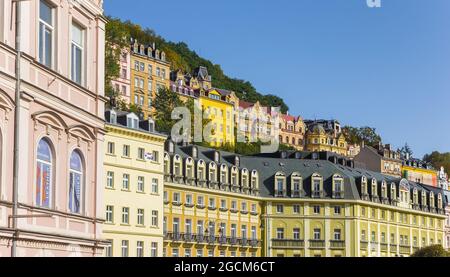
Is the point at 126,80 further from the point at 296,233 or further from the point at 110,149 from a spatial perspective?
the point at 110,149

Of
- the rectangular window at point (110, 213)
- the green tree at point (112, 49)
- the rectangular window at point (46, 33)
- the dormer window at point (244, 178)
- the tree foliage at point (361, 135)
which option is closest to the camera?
the rectangular window at point (46, 33)

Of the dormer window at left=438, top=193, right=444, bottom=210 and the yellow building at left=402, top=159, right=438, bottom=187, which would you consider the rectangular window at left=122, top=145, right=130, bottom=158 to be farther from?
the yellow building at left=402, top=159, right=438, bottom=187

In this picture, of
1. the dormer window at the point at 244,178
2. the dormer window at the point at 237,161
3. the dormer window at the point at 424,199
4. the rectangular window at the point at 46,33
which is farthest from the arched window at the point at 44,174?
the dormer window at the point at 424,199

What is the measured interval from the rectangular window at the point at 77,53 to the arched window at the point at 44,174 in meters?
1.89

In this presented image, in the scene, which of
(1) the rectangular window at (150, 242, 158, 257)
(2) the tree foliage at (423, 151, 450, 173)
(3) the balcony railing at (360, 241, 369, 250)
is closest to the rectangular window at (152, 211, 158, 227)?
(1) the rectangular window at (150, 242, 158, 257)

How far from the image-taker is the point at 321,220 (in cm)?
9431

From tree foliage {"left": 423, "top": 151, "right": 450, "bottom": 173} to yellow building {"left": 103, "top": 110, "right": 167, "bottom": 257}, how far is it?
102m

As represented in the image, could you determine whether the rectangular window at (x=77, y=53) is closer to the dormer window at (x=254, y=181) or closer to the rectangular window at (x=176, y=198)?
the rectangular window at (x=176, y=198)

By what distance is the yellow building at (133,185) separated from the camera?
66.3 m
